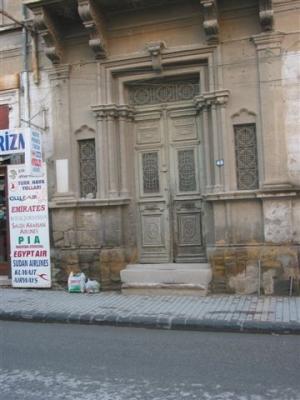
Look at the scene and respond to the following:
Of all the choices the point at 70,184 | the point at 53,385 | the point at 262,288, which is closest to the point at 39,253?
the point at 70,184

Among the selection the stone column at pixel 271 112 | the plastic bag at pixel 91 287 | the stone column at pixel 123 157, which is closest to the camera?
the stone column at pixel 271 112

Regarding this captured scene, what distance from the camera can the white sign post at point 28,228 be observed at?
33.1ft

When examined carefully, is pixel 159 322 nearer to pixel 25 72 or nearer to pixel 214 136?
pixel 214 136

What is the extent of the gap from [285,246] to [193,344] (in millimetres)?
3168

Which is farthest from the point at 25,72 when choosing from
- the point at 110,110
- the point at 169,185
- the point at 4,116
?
the point at 169,185

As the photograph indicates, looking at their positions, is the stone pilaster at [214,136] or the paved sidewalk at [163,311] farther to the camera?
the stone pilaster at [214,136]

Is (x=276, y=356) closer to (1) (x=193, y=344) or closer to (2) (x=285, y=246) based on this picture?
(1) (x=193, y=344)

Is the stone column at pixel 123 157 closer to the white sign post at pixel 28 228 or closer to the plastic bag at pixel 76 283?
the white sign post at pixel 28 228

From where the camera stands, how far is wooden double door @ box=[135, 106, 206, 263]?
9711 mm

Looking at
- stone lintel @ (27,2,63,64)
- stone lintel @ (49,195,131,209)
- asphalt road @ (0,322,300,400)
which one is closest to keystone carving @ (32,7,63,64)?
stone lintel @ (27,2,63,64)

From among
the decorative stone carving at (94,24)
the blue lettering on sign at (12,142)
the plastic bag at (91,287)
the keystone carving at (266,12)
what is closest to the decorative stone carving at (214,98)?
the keystone carving at (266,12)

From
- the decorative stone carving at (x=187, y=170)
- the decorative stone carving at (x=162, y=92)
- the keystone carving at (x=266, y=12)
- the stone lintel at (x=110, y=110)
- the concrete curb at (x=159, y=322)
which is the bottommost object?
the concrete curb at (x=159, y=322)

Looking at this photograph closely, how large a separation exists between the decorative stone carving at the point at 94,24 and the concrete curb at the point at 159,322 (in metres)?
5.07

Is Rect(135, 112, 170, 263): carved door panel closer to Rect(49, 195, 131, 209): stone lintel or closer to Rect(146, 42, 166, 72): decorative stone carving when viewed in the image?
Answer: Rect(49, 195, 131, 209): stone lintel
